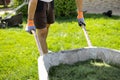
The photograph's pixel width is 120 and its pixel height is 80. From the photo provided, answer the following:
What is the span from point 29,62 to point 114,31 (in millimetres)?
2623

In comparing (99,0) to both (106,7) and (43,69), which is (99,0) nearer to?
(106,7)

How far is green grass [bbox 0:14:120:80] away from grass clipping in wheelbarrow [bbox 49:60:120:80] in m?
1.05

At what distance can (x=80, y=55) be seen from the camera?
3645 mm

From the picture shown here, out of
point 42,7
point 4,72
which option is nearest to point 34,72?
point 4,72

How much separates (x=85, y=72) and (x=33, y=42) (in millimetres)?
3092

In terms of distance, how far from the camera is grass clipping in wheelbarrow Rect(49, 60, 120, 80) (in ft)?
10.7

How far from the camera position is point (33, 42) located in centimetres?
631

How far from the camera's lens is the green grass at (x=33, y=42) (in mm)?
4773

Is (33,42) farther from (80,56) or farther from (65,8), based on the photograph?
(65,8)

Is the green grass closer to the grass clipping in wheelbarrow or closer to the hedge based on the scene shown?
the grass clipping in wheelbarrow

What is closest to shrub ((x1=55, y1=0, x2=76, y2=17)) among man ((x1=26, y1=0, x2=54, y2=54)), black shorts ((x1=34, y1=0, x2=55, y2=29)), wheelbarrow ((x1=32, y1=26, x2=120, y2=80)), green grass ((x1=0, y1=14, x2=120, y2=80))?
green grass ((x1=0, y1=14, x2=120, y2=80))

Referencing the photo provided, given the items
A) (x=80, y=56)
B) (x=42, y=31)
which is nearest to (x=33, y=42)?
(x=42, y=31)

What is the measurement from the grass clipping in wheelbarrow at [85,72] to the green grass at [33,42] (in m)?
1.05

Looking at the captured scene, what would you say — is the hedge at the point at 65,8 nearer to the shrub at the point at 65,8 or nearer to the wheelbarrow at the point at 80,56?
the shrub at the point at 65,8
